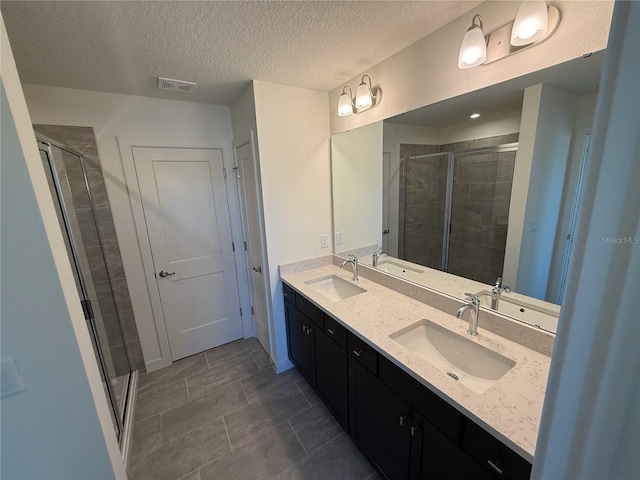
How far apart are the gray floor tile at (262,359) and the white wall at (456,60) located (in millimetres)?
2270

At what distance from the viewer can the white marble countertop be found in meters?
0.81

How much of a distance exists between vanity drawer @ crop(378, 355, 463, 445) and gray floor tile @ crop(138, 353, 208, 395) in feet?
6.40

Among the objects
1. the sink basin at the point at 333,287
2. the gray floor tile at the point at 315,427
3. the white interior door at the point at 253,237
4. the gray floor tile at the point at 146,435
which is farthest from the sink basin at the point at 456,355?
the gray floor tile at the point at 146,435

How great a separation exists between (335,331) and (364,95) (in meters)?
1.58

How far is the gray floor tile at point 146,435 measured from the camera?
1.70m

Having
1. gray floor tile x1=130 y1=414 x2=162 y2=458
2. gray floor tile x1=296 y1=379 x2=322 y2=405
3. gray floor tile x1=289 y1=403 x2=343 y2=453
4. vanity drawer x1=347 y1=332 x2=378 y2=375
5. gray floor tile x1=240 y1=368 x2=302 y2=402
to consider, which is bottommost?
gray floor tile x1=130 y1=414 x2=162 y2=458

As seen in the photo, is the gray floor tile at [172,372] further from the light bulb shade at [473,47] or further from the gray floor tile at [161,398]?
the light bulb shade at [473,47]

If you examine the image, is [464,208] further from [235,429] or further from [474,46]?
[235,429]

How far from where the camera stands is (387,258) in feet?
6.59

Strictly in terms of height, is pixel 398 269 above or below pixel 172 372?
above

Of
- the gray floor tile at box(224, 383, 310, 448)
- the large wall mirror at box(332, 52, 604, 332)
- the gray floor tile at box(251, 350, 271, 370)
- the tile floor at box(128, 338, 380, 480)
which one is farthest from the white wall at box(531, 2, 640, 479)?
the gray floor tile at box(251, 350, 271, 370)

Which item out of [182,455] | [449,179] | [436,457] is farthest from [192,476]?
[449,179]

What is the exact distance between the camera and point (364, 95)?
5.73 ft

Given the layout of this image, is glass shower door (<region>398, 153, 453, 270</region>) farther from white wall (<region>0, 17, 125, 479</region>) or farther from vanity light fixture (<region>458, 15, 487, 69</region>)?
white wall (<region>0, 17, 125, 479</region>)
